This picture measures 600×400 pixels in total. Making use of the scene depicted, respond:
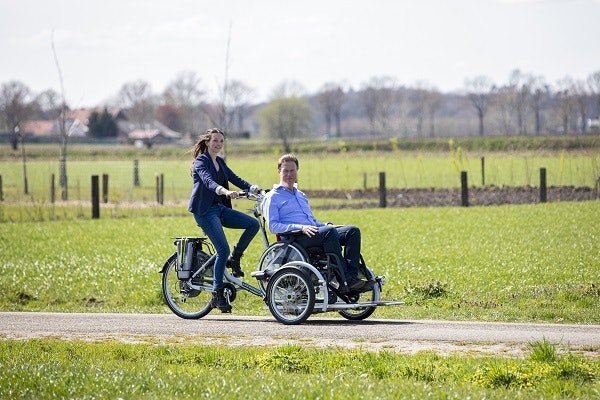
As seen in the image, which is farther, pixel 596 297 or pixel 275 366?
pixel 596 297

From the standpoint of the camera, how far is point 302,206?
13125 millimetres

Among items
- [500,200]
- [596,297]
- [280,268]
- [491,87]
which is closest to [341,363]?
[280,268]

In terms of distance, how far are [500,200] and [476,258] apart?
18372 millimetres

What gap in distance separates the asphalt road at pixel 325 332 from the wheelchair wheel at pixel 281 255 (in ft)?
2.31

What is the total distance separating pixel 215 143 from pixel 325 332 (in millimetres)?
3028

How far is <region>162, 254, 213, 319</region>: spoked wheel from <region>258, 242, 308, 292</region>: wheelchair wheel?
43.8 inches

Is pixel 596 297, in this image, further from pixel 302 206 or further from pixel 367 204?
pixel 367 204

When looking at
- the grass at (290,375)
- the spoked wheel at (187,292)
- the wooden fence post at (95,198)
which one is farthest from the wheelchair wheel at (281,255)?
the wooden fence post at (95,198)

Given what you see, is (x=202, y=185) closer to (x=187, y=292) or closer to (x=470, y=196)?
(x=187, y=292)

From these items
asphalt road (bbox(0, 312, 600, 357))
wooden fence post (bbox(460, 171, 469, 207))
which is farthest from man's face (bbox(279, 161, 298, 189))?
wooden fence post (bbox(460, 171, 469, 207))

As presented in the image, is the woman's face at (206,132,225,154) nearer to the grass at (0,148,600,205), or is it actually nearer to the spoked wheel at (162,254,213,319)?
the spoked wheel at (162,254,213,319)

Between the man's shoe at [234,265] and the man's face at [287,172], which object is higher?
the man's face at [287,172]

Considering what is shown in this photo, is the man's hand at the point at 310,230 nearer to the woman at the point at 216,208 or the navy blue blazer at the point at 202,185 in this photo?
the woman at the point at 216,208

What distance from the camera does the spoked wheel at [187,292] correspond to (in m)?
13.8
